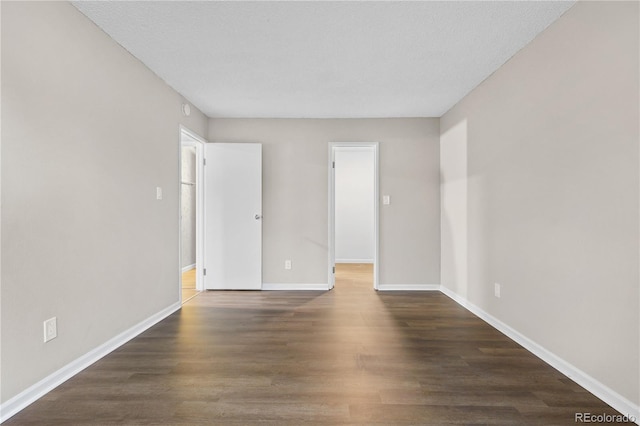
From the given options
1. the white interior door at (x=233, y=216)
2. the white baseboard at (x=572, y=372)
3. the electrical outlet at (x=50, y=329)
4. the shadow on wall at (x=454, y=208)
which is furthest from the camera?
the white interior door at (x=233, y=216)

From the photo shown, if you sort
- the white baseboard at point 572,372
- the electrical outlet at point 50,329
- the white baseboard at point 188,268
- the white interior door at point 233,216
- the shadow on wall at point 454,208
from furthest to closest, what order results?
the white baseboard at point 188,268
the white interior door at point 233,216
the shadow on wall at point 454,208
the electrical outlet at point 50,329
the white baseboard at point 572,372

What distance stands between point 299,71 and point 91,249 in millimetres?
2130

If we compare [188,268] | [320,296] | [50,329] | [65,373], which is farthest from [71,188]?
[188,268]

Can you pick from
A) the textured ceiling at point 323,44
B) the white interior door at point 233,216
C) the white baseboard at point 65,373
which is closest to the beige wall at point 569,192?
the textured ceiling at point 323,44

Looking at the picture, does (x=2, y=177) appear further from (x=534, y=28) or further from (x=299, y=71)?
(x=534, y=28)

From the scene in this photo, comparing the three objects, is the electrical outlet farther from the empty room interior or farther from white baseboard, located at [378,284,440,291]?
white baseboard, located at [378,284,440,291]

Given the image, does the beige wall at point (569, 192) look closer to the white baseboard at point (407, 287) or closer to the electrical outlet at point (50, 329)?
the white baseboard at point (407, 287)

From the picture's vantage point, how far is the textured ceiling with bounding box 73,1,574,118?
194 cm

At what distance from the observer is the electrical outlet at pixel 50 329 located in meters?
1.75

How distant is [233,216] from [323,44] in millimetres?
2453

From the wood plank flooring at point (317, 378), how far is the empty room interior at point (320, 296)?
0.02 meters

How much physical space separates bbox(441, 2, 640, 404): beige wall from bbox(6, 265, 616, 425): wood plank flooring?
33cm

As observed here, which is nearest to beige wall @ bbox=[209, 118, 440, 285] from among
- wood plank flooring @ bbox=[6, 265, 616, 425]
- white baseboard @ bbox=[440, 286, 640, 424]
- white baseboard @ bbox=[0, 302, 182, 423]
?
wood plank flooring @ bbox=[6, 265, 616, 425]

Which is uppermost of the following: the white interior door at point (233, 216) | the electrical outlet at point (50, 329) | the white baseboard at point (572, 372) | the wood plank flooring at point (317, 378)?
the white interior door at point (233, 216)
